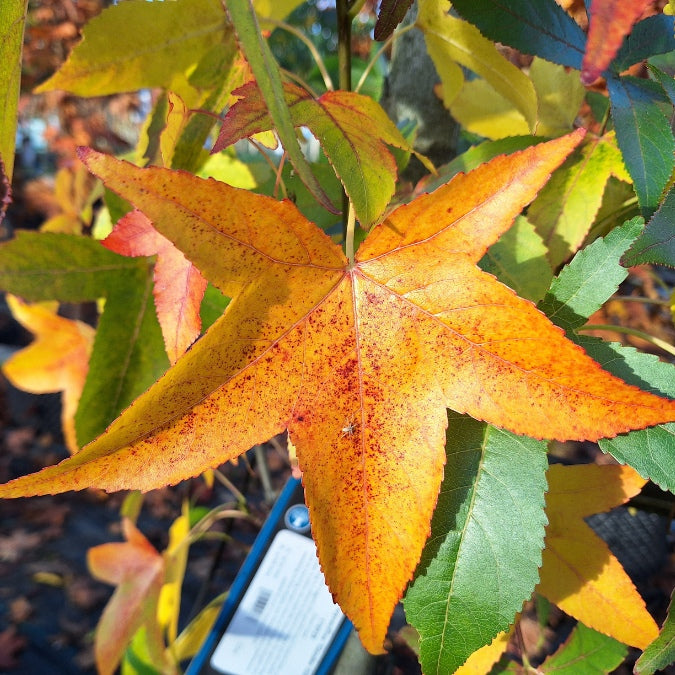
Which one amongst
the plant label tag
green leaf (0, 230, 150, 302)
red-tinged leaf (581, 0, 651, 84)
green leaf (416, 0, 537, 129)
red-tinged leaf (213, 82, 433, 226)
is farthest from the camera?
the plant label tag

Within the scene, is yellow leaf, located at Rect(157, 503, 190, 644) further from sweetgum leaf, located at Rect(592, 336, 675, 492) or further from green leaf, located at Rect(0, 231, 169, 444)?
sweetgum leaf, located at Rect(592, 336, 675, 492)

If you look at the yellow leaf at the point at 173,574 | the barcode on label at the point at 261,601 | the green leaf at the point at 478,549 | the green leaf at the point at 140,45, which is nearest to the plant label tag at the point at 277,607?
the barcode on label at the point at 261,601

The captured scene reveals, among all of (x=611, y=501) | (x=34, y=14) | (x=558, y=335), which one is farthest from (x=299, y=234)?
(x=34, y=14)

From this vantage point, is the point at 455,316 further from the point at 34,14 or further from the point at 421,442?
the point at 34,14

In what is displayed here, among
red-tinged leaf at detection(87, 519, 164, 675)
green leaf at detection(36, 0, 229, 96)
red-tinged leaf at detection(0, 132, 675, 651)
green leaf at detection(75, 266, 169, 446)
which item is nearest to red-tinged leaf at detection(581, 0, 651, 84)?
red-tinged leaf at detection(0, 132, 675, 651)

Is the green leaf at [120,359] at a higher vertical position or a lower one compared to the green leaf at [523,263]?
lower

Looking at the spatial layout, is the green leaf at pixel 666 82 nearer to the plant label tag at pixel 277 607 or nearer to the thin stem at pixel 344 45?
the thin stem at pixel 344 45
